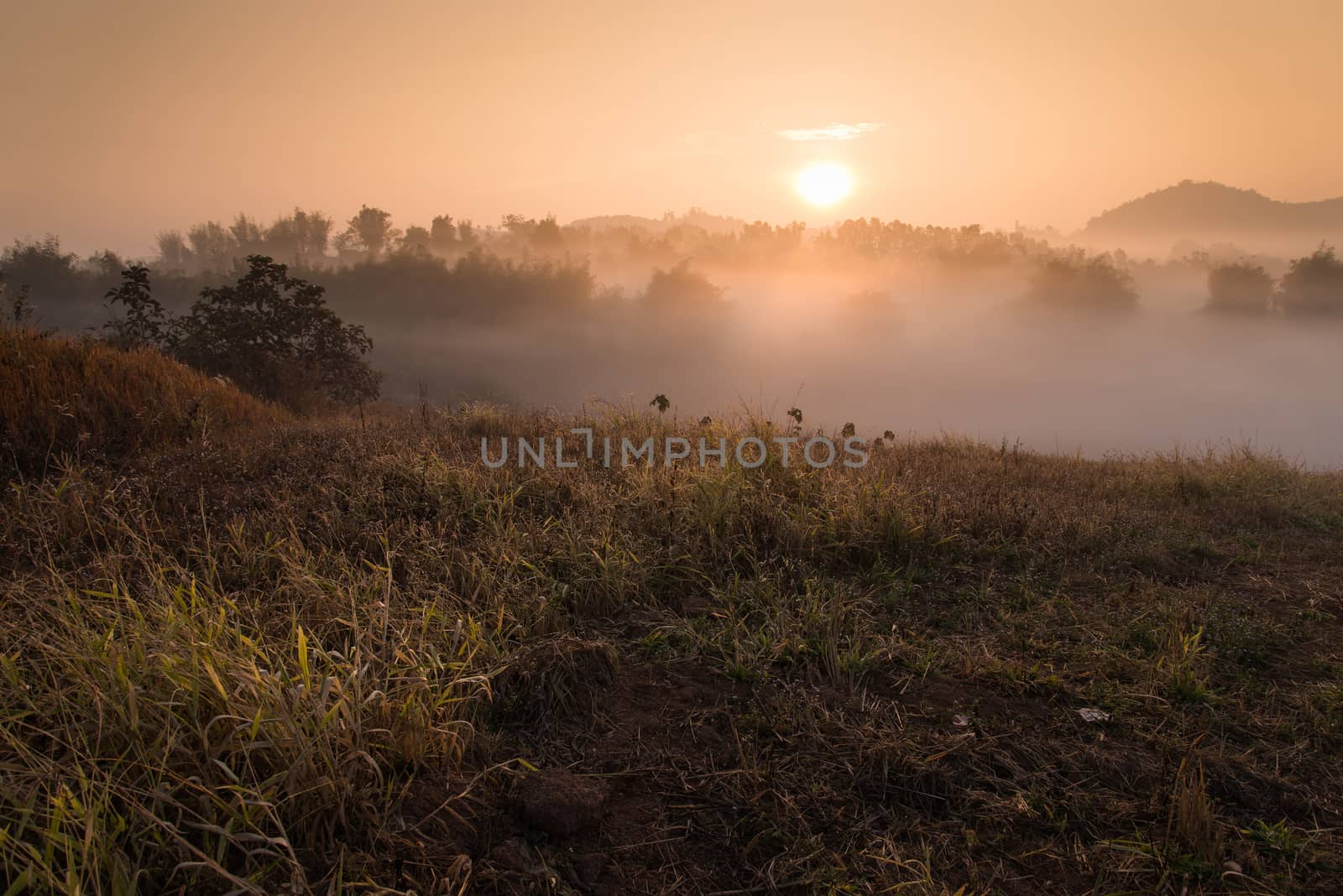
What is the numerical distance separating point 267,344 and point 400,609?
12715 millimetres

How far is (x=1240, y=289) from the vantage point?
119500 millimetres

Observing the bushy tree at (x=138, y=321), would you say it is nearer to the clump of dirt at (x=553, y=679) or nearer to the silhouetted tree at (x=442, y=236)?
the clump of dirt at (x=553, y=679)

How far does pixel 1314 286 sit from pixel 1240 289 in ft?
32.7

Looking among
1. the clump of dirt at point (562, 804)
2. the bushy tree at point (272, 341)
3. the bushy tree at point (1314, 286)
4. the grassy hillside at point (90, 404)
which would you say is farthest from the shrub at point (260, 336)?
the bushy tree at point (1314, 286)

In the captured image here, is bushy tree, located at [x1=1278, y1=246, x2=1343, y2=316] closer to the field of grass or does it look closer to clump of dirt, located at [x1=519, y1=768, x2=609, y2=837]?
the field of grass

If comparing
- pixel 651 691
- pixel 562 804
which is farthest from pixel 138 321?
pixel 562 804

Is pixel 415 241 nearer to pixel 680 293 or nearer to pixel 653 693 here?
pixel 680 293

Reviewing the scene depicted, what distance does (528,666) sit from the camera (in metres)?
3.09

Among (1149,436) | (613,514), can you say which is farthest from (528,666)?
(1149,436)

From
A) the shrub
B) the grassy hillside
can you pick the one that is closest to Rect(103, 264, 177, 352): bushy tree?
the shrub

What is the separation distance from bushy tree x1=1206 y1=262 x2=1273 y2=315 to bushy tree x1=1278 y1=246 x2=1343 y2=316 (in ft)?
8.60

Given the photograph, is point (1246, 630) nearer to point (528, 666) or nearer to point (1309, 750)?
point (1309, 750)

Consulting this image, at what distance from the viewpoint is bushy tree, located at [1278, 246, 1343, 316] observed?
101 m

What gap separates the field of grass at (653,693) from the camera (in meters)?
2.08
